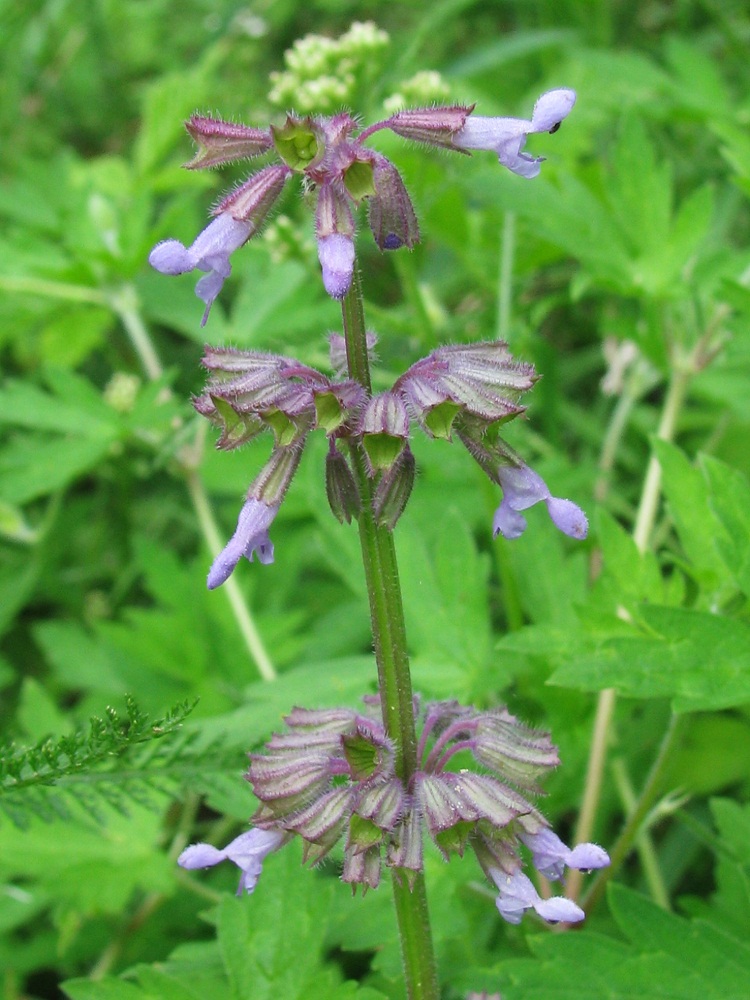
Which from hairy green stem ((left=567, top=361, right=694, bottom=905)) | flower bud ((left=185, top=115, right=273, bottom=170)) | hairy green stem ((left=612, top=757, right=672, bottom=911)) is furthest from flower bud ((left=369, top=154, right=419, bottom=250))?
hairy green stem ((left=612, top=757, right=672, bottom=911))

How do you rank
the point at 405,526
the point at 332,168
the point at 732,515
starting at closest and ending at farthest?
the point at 332,168
the point at 732,515
the point at 405,526

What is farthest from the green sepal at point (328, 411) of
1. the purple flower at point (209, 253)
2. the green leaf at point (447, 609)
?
the green leaf at point (447, 609)

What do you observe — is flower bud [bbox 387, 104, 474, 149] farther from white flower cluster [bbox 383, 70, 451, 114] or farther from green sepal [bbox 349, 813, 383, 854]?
white flower cluster [bbox 383, 70, 451, 114]

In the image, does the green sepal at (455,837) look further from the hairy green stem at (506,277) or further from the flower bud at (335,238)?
the hairy green stem at (506,277)

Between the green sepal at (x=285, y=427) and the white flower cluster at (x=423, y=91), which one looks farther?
the white flower cluster at (x=423, y=91)

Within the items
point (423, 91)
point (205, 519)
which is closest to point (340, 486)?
point (205, 519)

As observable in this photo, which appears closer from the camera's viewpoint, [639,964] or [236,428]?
[236,428]

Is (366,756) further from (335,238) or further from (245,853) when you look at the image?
(335,238)
